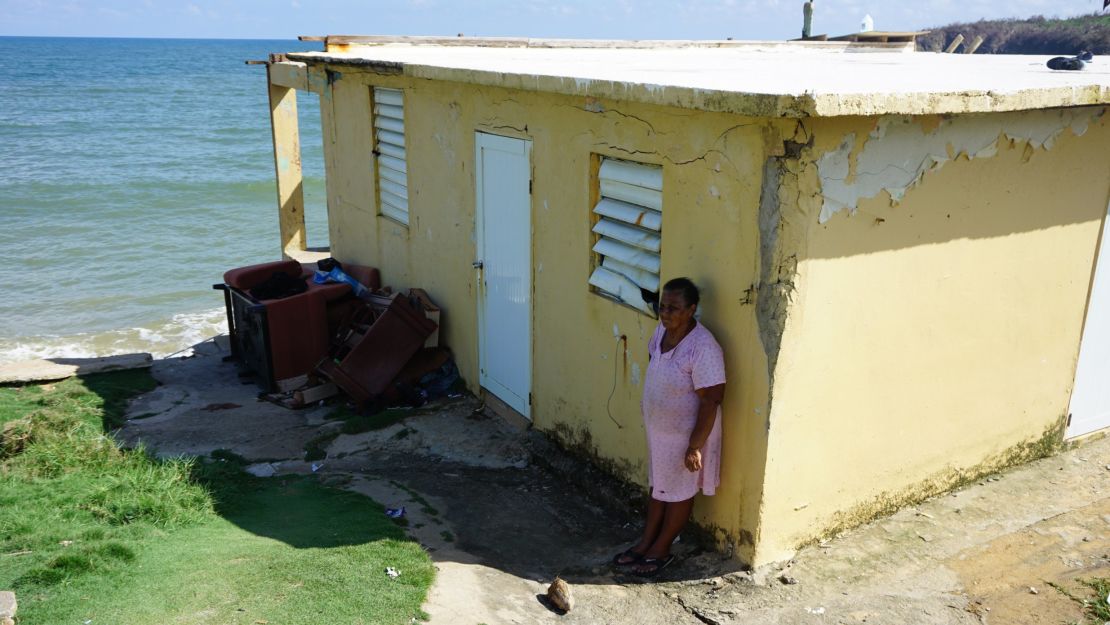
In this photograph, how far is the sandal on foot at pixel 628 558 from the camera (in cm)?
538

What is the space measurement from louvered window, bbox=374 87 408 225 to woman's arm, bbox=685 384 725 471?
16.8 ft

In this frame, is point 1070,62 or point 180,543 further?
point 1070,62

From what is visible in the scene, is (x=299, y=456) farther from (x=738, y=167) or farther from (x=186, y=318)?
(x=186, y=318)

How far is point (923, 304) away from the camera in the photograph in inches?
210

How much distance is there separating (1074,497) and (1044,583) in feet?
3.99

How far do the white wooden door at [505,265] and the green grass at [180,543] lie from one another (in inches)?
69.5

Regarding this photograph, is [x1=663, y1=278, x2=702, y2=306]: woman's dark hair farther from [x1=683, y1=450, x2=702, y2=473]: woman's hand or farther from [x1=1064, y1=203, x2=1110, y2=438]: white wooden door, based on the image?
[x1=1064, y1=203, x2=1110, y2=438]: white wooden door

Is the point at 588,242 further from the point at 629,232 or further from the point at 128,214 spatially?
the point at 128,214

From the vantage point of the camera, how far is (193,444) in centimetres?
786

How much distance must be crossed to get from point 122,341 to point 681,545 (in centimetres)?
1232

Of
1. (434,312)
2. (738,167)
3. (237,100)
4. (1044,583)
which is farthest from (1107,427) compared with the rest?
(237,100)

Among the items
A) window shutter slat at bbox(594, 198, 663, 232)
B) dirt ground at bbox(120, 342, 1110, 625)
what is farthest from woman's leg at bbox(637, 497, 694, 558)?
window shutter slat at bbox(594, 198, 663, 232)

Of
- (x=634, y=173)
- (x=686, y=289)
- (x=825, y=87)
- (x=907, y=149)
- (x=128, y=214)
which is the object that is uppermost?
(x=825, y=87)

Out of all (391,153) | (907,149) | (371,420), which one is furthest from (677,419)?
(391,153)
